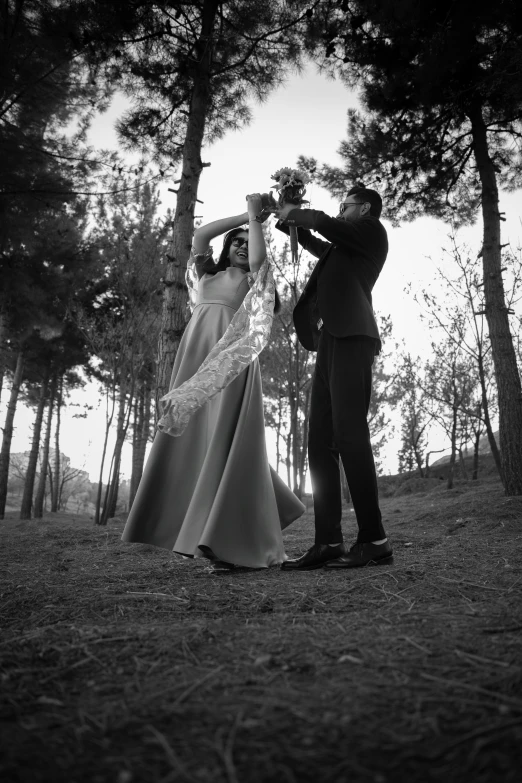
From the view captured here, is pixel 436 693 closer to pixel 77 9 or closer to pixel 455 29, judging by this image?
pixel 455 29

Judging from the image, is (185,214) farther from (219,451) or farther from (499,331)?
(499,331)

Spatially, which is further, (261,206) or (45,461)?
(45,461)

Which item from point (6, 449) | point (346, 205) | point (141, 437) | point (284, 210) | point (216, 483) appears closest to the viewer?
point (216, 483)

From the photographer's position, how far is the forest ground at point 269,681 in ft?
2.58

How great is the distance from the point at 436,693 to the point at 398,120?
8.15m

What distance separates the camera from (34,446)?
14.0 m

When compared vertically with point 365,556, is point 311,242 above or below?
above

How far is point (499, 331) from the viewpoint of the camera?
676 centimetres

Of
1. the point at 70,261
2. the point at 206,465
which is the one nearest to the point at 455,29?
the point at 206,465

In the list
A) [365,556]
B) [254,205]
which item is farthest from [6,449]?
[365,556]

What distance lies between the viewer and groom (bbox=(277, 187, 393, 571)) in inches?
105

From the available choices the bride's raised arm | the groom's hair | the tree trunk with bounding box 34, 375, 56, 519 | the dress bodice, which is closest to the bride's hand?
the bride's raised arm

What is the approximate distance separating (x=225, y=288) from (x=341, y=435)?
1.34 m

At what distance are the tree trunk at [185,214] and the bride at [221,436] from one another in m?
1.98
